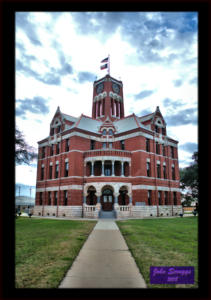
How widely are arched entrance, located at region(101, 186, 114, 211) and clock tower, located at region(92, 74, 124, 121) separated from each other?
1635 cm

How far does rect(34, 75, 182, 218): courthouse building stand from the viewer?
2720 cm

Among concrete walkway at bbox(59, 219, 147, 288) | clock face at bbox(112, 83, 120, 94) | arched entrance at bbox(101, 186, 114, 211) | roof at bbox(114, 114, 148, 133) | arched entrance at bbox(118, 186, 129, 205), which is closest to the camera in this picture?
concrete walkway at bbox(59, 219, 147, 288)

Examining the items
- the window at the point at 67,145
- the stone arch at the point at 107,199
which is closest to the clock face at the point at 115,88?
the window at the point at 67,145

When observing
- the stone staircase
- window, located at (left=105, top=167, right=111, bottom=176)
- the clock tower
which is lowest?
the stone staircase

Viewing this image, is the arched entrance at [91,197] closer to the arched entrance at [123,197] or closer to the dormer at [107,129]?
the arched entrance at [123,197]

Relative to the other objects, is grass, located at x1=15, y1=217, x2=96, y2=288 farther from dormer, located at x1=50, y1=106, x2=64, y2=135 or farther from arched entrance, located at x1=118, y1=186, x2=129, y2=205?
dormer, located at x1=50, y1=106, x2=64, y2=135

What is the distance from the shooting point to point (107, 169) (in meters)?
31.3

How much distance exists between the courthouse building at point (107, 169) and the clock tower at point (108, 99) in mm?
6411

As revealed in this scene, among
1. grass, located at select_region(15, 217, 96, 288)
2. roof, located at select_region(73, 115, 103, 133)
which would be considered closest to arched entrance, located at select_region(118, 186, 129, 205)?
roof, located at select_region(73, 115, 103, 133)
